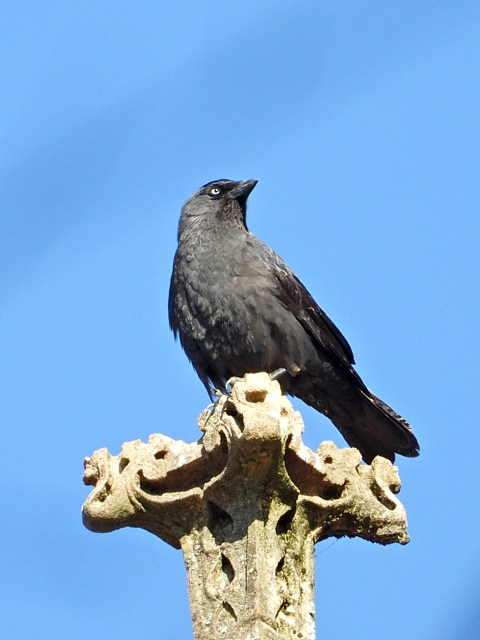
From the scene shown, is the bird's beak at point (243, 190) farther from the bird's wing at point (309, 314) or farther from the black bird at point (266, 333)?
the bird's wing at point (309, 314)

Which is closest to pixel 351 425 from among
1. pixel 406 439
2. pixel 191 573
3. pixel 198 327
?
pixel 406 439

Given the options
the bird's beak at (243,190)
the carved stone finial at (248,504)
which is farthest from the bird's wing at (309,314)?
the carved stone finial at (248,504)

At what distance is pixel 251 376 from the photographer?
5871 mm

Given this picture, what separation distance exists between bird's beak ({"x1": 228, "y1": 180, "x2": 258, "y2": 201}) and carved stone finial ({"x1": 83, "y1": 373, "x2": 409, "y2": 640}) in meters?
4.18

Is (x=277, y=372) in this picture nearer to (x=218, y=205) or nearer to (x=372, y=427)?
(x=372, y=427)

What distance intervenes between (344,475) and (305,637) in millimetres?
970

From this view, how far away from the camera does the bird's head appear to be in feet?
31.3

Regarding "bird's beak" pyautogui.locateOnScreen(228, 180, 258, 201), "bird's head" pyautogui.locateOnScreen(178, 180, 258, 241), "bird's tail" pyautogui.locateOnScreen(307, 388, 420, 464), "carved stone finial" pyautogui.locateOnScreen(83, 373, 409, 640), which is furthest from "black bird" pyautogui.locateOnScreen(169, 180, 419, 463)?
"carved stone finial" pyautogui.locateOnScreen(83, 373, 409, 640)

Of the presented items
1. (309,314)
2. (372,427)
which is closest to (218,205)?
(309,314)

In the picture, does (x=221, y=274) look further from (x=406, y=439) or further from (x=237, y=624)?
(x=237, y=624)

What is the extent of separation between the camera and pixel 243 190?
9867 mm

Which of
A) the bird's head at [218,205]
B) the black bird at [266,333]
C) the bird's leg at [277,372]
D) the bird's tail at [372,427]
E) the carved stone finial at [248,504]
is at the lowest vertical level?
the carved stone finial at [248,504]

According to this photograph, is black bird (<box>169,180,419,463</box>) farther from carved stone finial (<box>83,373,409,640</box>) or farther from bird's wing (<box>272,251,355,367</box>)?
carved stone finial (<box>83,373,409,640</box>)

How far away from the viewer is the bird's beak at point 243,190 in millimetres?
9852
